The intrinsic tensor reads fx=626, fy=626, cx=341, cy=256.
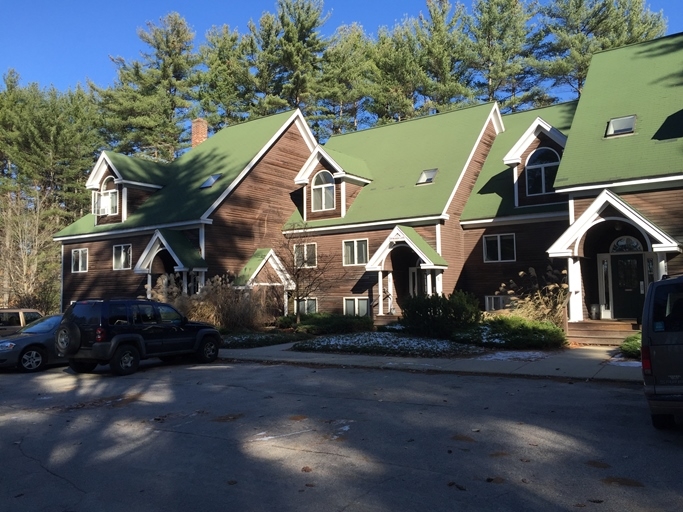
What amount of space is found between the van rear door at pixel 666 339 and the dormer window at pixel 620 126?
15318 mm

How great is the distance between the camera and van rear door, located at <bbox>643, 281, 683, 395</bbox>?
23.7ft

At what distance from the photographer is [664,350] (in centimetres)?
730

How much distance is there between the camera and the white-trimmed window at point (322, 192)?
29375 mm

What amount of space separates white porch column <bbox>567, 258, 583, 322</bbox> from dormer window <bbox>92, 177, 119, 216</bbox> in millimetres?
22476

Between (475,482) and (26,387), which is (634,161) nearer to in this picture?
(475,482)

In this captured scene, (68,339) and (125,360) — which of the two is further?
(125,360)

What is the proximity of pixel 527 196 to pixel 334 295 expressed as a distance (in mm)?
9414

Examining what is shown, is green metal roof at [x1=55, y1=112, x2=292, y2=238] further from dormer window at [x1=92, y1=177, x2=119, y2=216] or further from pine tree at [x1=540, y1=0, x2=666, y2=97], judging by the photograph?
pine tree at [x1=540, y1=0, x2=666, y2=97]

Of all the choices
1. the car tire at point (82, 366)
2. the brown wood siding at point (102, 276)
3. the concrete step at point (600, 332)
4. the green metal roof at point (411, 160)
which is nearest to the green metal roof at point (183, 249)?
the brown wood siding at point (102, 276)

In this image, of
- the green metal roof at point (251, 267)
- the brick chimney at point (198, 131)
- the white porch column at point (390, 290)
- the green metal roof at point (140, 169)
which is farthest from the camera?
the brick chimney at point (198, 131)

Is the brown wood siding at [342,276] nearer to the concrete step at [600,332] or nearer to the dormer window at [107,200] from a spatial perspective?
the concrete step at [600,332]

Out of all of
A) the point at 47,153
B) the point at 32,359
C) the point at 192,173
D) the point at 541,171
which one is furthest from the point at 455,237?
the point at 47,153

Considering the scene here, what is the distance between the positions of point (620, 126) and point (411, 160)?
34.6 feet

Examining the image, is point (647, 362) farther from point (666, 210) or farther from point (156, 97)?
point (156, 97)
